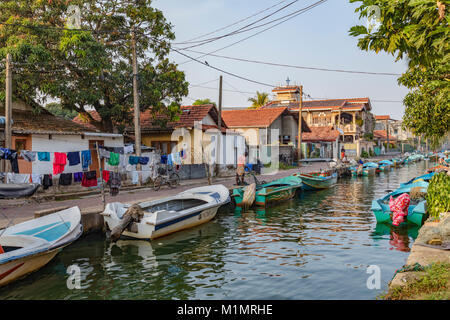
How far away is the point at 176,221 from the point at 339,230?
19.9ft

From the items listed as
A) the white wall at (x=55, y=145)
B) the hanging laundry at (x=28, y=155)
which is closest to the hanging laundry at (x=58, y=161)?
the hanging laundry at (x=28, y=155)

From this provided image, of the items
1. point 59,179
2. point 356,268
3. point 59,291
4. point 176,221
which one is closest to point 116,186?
point 59,179

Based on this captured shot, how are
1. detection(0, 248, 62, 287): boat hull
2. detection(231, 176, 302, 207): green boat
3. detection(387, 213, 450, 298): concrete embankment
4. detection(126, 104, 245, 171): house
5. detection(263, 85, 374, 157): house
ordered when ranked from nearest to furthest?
detection(387, 213, 450, 298): concrete embankment < detection(0, 248, 62, 287): boat hull < detection(231, 176, 302, 207): green boat < detection(126, 104, 245, 171): house < detection(263, 85, 374, 157): house

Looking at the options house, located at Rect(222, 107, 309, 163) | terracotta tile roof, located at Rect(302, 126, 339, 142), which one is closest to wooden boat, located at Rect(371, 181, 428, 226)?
house, located at Rect(222, 107, 309, 163)

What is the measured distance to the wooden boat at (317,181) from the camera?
24.5 meters

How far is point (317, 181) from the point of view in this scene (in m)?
25.3

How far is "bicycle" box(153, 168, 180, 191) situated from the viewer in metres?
20.3

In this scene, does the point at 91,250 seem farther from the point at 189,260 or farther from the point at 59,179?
the point at 59,179

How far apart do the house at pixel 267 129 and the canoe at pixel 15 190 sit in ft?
74.5

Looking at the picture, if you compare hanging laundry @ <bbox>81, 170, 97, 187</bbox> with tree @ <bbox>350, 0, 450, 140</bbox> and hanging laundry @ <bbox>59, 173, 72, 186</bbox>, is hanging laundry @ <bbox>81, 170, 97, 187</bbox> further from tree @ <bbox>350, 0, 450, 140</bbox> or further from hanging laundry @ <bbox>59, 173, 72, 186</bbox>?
tree @ <bbox>350, 0, 450, 140</bbox>

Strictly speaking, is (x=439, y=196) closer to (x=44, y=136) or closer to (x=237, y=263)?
(x=237, y=263)

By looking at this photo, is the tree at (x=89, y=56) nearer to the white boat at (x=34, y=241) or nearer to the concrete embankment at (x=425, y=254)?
the white boat at (x=34, y=241)

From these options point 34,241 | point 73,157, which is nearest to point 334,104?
point 73,157

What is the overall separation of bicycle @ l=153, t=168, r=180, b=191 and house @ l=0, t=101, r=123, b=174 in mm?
3331
